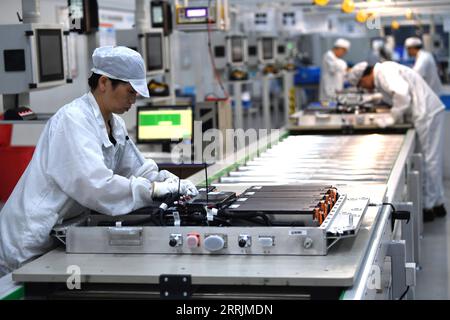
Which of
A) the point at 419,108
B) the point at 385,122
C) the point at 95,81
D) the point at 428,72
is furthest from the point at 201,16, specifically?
the point at 95,81

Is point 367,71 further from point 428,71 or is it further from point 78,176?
point 78,176

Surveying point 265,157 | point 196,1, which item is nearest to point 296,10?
point 196,1

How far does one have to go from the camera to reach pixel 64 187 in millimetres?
2918

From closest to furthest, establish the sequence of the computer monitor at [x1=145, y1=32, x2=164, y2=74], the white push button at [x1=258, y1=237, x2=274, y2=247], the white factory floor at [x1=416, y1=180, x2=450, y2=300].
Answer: the white push button at [x1=258, y1=237, x2=274, y2=247], the white factory floor at [x1=416, y1=180, x2=450, y2=300], the computer monitor at [x1=145, y1=32, x2=164, y2=74]

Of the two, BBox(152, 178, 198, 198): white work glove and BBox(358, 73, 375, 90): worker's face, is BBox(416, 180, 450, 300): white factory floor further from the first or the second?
BBox(152, 178, 198, 198): white work glove

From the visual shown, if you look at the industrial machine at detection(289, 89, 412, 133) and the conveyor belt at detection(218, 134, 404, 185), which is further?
the industrial machine at detection(289, 89, 412, 133)

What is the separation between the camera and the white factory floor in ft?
17.5

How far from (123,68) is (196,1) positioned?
5.09 metres

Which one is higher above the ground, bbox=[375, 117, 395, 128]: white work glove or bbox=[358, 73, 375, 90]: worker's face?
bbox=[358, 73, 375, 90]: worker's face

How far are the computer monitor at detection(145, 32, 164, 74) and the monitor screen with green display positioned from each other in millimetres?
1018

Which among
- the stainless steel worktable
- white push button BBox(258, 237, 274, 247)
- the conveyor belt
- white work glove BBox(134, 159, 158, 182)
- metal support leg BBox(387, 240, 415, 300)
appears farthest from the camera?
the conveyor belt

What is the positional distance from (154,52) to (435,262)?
10.7ft

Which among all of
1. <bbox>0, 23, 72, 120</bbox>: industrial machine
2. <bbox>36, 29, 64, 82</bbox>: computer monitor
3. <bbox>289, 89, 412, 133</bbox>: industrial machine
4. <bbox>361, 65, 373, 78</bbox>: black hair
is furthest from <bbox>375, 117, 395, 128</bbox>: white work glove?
<bbox>0, 23, 72, 120</bbox>: industrial machine

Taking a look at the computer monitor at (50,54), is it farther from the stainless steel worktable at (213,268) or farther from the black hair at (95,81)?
the stainless steel worktable at (213,268)
